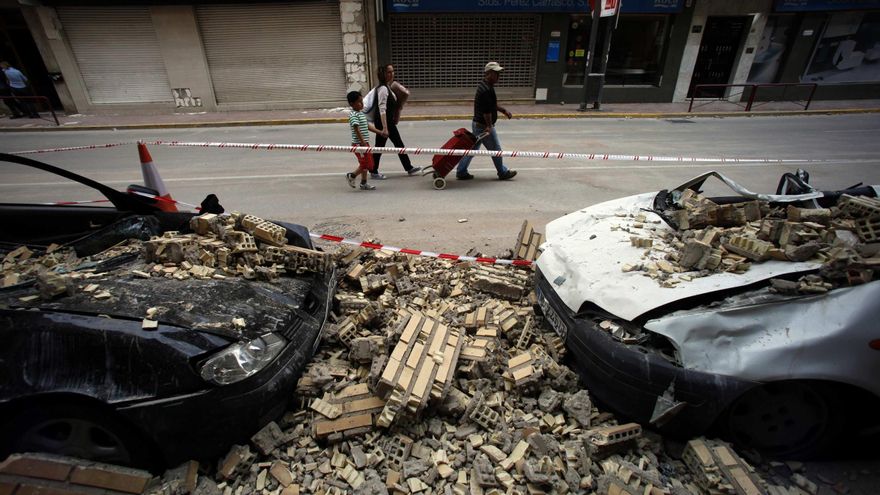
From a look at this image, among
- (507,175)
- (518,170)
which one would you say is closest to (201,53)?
(518,170)

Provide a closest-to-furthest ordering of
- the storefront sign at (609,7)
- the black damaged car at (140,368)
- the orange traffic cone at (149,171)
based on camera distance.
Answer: the black damaged car at (140,368) → the orange traffic cone at (149,171) → the storefront sign at (609,7)

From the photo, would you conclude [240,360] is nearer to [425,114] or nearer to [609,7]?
[425,114]

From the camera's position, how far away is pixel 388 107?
25.6 feet

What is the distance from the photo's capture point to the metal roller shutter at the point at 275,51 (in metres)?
16.3

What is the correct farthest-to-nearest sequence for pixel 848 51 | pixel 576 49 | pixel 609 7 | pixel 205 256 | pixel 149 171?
pixel 848 51 → pixel 576 49 → pixel 609 7 → pixel 149 171 → pixel 205 256

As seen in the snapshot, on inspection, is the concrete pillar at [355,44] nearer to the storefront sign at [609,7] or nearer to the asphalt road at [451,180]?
the asphalt road at [451,180]

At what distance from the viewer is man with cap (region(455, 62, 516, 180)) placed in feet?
23.3

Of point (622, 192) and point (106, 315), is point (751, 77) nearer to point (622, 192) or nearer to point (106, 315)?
point (622, 192)

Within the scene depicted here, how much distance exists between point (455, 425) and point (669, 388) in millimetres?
Answer: 1295

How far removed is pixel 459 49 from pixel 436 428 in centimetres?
1762

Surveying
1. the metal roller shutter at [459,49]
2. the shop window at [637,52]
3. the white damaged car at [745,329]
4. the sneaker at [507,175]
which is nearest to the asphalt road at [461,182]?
the sneaker at [507,175]

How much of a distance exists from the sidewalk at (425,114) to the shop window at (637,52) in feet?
5.08

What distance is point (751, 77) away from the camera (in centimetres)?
1817

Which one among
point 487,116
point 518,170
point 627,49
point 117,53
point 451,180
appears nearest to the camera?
point 487,116
